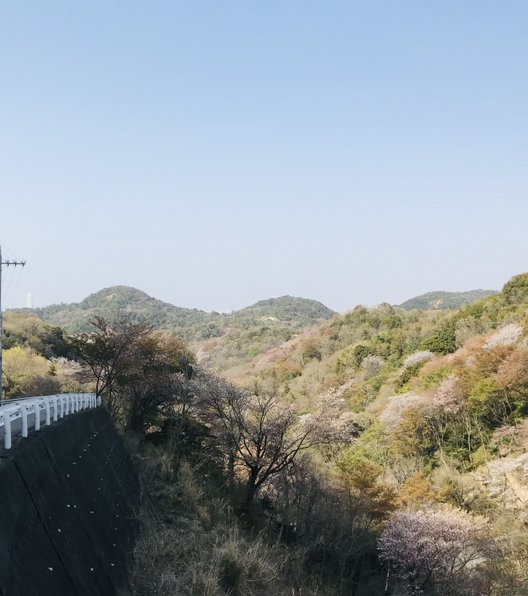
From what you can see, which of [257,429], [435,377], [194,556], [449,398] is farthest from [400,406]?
[194,556]

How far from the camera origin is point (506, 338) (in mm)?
41406

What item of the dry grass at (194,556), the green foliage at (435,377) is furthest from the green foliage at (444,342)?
the dry grass at (194,556)

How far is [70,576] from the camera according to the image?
668cm

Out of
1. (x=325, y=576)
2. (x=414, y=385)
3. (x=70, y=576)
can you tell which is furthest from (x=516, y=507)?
(x=70, y=576)

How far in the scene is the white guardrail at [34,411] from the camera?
7258 millimetres

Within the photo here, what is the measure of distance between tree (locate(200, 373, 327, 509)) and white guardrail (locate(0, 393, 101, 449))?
19.1ft

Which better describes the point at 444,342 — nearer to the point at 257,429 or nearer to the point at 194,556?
the point at 257,429

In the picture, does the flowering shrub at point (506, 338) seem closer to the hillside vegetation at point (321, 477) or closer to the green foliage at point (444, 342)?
the hillside vegetation at point (321, 477)

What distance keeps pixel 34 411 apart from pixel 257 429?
46.6 ft

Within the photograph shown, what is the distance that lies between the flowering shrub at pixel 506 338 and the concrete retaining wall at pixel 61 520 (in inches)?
1344

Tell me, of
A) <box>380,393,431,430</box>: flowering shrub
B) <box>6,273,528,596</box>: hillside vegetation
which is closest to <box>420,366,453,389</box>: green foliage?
<box>6,273,528,596</box>: hillside vegetation

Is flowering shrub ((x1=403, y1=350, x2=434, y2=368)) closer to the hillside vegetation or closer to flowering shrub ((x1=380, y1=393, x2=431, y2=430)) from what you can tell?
the hillside vegetation

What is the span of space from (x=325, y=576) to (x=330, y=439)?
549 cm

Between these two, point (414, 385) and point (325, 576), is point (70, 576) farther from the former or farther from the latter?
point (414, 385)
